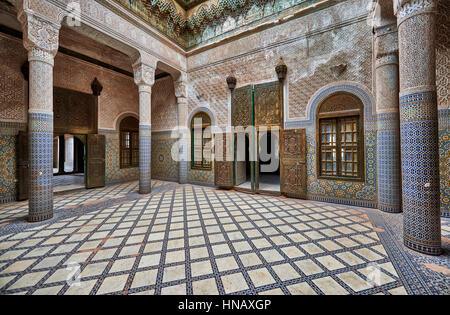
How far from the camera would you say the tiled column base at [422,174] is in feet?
6.93

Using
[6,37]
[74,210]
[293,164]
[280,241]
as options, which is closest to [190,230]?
[280,241]

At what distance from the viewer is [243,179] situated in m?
6.43

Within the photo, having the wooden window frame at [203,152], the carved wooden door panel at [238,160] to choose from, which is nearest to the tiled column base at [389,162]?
the carved wooden door panel at [238,160]

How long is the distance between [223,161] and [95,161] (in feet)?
14.3

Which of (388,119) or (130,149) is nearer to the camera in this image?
(388,119)

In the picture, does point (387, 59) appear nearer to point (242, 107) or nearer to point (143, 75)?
point (242, 107)

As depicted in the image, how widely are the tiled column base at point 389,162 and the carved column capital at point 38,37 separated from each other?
6412mm

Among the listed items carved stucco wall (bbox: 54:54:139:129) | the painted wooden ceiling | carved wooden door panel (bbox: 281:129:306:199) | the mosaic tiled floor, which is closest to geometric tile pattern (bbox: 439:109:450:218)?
the mosaic tiled floor

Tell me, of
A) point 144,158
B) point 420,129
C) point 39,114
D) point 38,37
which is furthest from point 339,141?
point 38,37

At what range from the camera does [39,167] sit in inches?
129

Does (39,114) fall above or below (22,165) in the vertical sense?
above

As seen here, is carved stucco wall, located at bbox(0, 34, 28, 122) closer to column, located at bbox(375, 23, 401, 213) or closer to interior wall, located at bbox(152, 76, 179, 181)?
interior wall, located at bbox(152, 76, 179, 181)

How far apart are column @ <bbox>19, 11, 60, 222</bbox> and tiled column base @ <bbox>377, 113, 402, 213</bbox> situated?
20.7 ft

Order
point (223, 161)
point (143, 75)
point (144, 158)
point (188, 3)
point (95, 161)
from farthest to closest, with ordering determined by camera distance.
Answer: point (188, 3), point (95, 161), point (223, 161), point (144, 158), point (143, 75)
